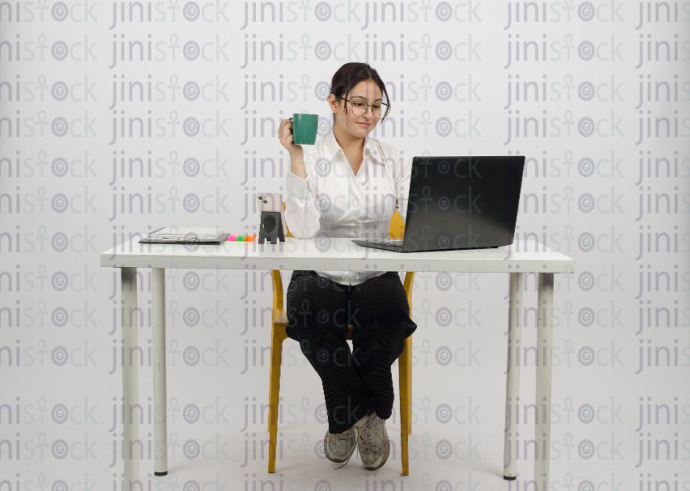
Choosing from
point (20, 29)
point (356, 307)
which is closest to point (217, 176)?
point (20, 29)

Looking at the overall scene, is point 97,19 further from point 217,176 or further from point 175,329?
point 175,329

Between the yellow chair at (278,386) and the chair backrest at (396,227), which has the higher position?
the chair backrest at (396,227)

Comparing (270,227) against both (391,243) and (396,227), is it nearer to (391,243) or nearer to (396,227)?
(391,243)

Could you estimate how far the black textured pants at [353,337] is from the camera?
2.05 m

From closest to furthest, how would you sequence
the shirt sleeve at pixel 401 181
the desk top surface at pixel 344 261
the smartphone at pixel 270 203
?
the desk top surface at pixel 344 261 < the smartphone at pixel 270 203 < the shirt sleeve at pixel 401 181

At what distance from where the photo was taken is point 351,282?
86.3 inches

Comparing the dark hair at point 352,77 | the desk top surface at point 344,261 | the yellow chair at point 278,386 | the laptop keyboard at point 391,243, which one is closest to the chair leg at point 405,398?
the yellow chair at point 278,386

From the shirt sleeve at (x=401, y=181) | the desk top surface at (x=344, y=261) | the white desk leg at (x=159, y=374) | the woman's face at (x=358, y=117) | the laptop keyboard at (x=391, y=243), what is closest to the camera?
the desk top surface at (x=344, y=261)

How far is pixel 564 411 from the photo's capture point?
8.87ft

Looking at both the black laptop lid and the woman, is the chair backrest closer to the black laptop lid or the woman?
the woman

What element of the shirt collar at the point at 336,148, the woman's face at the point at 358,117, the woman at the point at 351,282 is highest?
the woman's face at the point at 358,117

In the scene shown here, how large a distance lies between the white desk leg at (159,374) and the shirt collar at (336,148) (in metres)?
0.63

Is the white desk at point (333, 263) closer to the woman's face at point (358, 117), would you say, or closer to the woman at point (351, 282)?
the woman at point (351, 282)

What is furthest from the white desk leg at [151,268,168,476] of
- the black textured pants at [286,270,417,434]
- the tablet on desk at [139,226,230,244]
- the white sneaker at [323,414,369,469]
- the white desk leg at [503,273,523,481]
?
the white desk leg at [503,273,523,481]
